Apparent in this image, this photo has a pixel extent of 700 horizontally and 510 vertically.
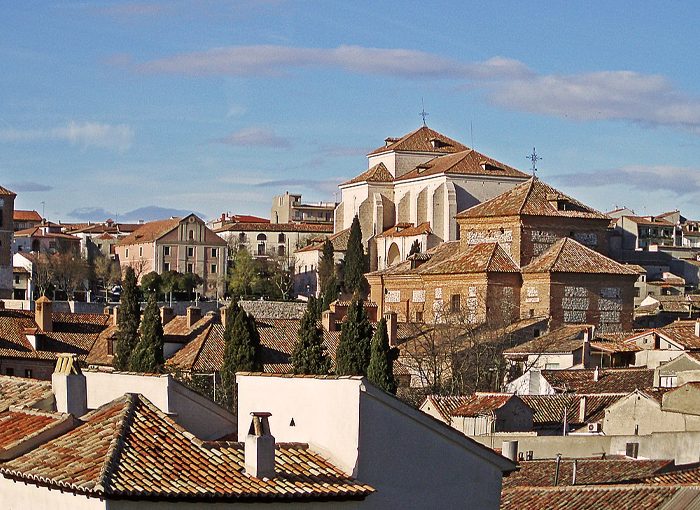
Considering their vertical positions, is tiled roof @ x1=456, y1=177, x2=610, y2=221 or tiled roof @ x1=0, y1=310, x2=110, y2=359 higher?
tiled roof @ x1=456, y1=177, x2=610, y2=221

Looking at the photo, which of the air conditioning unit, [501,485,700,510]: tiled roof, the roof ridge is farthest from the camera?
the air conditioning unit

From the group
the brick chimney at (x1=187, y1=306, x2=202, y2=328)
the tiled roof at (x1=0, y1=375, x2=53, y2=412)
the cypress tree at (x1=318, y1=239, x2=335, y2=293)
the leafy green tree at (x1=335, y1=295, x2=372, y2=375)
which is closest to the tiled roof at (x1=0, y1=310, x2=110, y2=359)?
the brick chimney at (x1=187, y1=306, x2=202, y2=328)

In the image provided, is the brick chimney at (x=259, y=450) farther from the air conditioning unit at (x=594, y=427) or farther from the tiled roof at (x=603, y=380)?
the tiled roof at (x=603, y=380)

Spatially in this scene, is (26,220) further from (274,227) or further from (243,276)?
(243,276)

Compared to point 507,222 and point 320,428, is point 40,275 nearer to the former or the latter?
point 507,222

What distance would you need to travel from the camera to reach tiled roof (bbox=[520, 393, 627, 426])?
33812 millimetres

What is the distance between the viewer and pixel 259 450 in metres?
11.7

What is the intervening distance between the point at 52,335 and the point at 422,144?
45.1 metres

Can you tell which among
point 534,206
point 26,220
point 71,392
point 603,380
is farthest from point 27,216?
point 71,392

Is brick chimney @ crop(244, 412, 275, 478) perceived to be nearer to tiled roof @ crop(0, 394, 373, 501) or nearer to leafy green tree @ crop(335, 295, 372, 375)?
tiled roof @ crop(0, 394, 373, 501)

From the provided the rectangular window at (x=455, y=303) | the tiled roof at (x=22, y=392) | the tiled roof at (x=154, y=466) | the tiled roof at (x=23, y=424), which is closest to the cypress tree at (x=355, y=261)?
the rectangular window at (x=455, y=303)

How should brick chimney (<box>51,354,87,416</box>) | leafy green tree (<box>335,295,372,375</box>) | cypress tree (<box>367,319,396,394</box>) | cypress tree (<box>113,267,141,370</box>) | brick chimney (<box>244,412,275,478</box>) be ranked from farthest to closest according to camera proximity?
cypress tree (<box>113,267,141,370</box>)
leafy green tree (<box>335,295,372,375</box>)
cypress tree (<box>367,319,396,394</box>)
brick chimney (<box>51,354,87,416</box>)
brick chimney (<box>244,412,275,478</box>)

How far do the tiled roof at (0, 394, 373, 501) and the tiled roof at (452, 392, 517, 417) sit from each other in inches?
792

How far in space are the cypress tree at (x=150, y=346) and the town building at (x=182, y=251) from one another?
196ft
